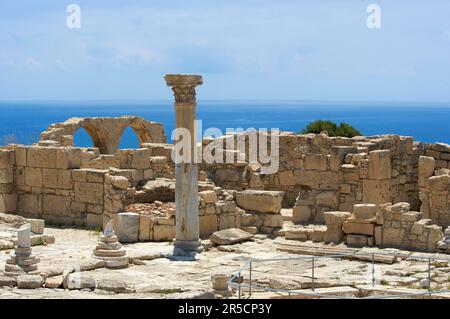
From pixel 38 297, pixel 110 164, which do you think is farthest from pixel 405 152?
pixel 38 297

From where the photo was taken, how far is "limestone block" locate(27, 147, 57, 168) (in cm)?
2231

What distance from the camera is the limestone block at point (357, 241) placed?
1897cm

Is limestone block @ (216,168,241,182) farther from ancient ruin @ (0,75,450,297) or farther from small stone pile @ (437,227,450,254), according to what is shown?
small stone pile @ (437,227,450,254)

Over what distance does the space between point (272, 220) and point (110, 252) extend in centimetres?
521

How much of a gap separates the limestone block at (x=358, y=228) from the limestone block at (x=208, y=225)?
2.94 metres

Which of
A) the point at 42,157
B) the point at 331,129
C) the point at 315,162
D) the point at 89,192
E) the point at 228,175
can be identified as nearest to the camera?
the point at 89,192

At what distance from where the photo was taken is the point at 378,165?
2334 centimetres

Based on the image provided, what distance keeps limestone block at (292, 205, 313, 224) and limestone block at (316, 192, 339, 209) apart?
49cm

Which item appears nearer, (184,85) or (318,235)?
(184,85)

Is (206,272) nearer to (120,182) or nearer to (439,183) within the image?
(120,182)

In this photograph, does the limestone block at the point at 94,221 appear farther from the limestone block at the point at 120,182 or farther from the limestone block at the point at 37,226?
the limestone block at the point at 37,226

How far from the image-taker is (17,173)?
22906mm

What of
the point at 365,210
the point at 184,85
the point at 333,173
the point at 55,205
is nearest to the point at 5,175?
the point at 55,205

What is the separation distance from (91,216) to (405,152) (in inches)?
371
